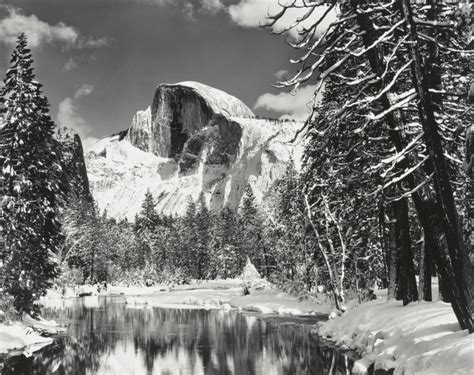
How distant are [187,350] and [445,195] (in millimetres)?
13932

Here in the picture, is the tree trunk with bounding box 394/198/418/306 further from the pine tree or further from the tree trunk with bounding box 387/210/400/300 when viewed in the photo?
the pine tree

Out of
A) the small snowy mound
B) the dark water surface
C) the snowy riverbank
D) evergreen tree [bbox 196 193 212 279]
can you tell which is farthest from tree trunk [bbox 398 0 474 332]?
evergreen tree [bbox 196 193 212 279]

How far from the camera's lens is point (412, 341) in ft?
32.0

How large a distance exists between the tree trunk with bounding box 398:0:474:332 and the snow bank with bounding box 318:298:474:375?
2.14 ft

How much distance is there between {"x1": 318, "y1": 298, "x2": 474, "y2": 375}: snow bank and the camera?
7.47 meters

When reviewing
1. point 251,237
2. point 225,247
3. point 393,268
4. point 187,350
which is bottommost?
point 187,350

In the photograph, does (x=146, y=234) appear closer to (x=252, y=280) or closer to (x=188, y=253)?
(x=188, y=253)

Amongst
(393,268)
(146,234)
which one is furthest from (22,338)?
(146,234)

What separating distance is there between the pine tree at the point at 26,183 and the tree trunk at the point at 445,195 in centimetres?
1857

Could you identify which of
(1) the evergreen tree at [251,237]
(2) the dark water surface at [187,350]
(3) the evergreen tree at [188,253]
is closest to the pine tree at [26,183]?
(2) the dark water surface at [187,350]

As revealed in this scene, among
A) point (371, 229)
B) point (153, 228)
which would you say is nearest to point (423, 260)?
point (371, 229)

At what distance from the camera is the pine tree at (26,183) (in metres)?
21.9

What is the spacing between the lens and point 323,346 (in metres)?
18.2

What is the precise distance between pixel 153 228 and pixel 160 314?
71.6m
